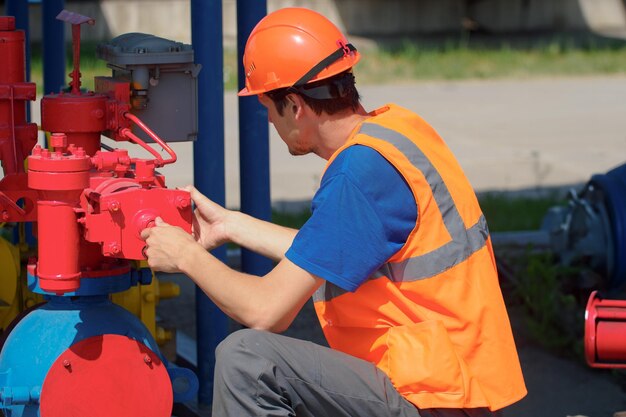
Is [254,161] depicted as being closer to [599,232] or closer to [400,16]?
[599,232]

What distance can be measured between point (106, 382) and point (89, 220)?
469 millimetres

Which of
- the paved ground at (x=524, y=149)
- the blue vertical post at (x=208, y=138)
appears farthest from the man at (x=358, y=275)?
the paved ground at (x=524, y=149)

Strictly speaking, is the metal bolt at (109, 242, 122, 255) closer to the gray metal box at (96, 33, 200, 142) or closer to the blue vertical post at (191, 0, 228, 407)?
the gray metal box at (96, 33, 200, 142)

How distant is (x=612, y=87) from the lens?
1243 centimetres

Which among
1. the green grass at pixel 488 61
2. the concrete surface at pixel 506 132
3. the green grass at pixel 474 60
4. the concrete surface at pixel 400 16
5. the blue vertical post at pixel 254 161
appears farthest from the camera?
the concrete surface at pixel 400 16

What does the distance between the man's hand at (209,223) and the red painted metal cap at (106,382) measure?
1.08 feet

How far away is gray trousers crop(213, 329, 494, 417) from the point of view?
259 centimetres

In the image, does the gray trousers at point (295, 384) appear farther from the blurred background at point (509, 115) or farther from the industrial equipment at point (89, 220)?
the blurred background at point (509, 115)

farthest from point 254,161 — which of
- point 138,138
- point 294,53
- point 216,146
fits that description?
point 294,53

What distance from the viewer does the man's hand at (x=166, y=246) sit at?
8.70ft

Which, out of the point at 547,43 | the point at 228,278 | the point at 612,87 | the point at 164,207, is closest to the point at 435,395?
the point at 228,278

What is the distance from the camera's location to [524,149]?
9.12 meters

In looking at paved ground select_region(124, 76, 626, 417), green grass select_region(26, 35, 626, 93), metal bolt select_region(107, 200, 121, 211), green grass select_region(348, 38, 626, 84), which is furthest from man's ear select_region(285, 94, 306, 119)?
green grass select_region(348, 38, 626, 84)

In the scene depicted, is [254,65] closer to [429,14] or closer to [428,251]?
[428,251]
